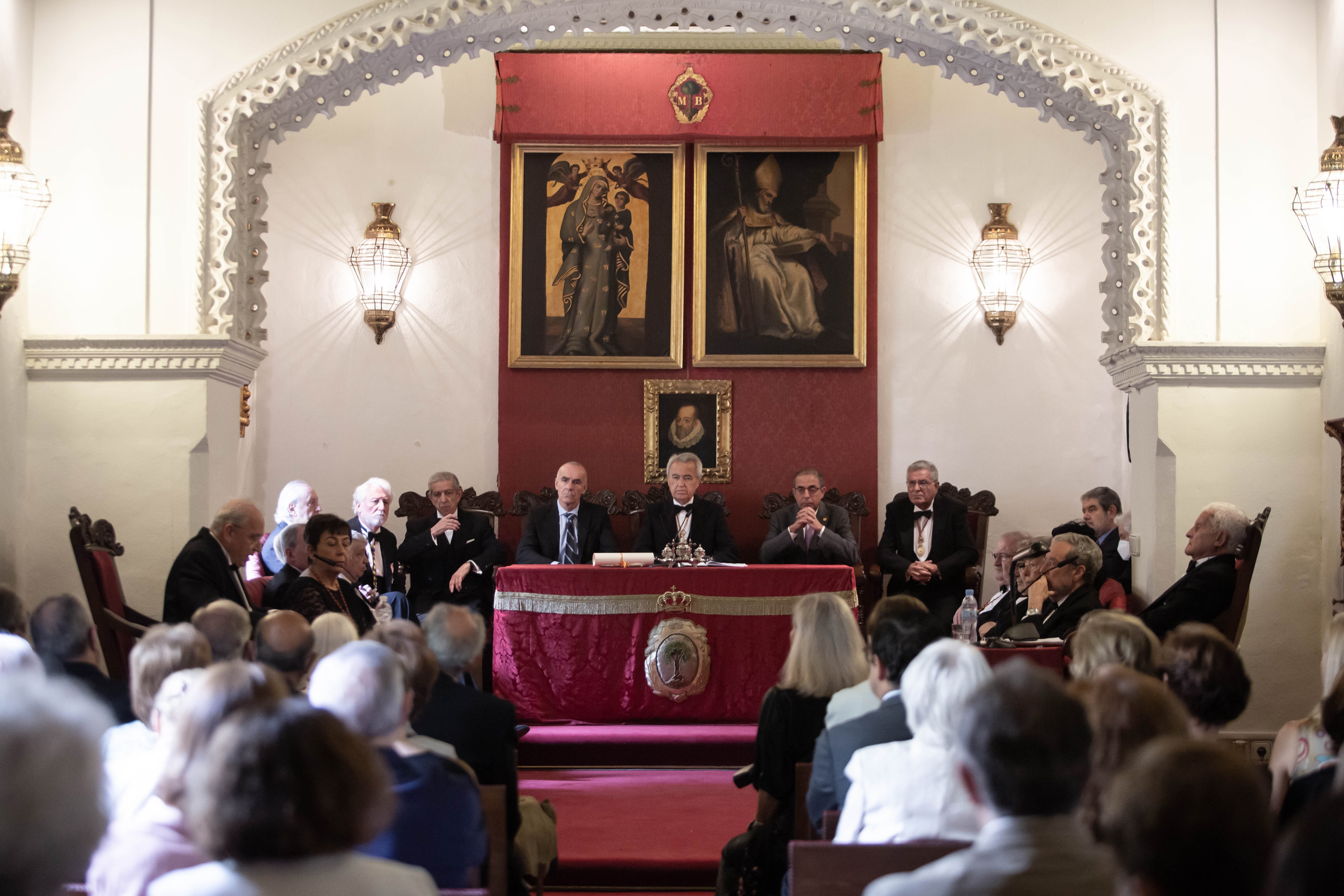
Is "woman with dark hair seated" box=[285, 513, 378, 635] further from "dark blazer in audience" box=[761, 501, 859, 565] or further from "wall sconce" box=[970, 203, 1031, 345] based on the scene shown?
"wall sconce" box=[970, 203, 1031, 345]

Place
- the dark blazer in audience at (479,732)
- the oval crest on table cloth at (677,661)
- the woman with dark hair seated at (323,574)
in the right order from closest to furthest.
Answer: the dark blazer in audience at (479,732)
the woman with dark hair seated at (323,574)
the oval crest on table cloth at (677,661)

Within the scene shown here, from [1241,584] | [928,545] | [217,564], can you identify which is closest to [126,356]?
[217,564]

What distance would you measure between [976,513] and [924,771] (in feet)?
20.2

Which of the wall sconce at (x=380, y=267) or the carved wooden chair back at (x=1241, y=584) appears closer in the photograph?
the carved wooden chair back at (x=1241, y=584)

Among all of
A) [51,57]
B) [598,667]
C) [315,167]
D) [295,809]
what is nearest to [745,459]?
[598,667]

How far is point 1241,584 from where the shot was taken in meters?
5.92

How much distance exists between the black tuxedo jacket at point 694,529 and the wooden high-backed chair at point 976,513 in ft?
3.40

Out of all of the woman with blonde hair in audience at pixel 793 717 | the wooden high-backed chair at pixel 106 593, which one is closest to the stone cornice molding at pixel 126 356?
the wooden high-backed chair at pixel 106 593

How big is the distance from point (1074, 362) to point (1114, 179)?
2411 mm

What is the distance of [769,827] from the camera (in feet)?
12.2

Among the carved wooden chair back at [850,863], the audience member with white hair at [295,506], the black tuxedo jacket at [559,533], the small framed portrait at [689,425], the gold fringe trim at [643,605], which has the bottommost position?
the carved wooden chair back at [850,863]

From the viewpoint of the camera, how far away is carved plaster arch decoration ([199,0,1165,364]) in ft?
21.5

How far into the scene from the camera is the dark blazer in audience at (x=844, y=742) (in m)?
3.21

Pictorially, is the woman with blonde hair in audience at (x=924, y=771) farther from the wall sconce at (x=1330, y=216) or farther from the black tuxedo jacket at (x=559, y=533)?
the black tuxedo jacket at (x=559, y=533)
